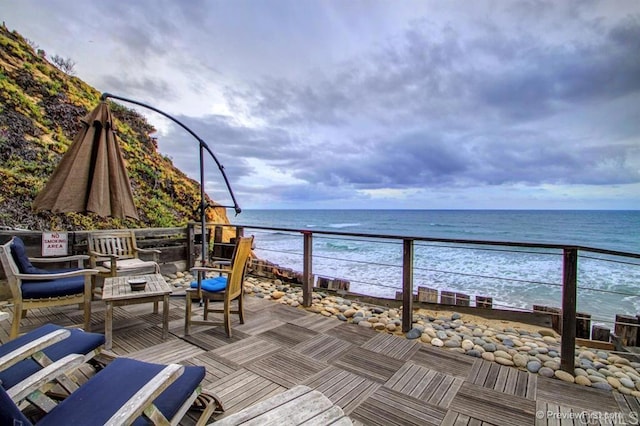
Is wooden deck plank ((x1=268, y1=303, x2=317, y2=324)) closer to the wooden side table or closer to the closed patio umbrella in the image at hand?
the wooden side table

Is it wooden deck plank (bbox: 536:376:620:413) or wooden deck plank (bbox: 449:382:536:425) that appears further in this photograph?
wooden deck plank (bbox: 536:376:620:413)

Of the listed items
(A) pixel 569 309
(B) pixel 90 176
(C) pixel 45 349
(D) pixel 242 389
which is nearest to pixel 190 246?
(B) pixel 90 176

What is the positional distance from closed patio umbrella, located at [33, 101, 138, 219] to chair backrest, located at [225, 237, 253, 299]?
1.42m

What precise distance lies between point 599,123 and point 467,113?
4802 mm

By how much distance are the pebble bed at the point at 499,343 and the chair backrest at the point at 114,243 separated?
2.28 metres

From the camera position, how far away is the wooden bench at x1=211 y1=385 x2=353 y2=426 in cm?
108

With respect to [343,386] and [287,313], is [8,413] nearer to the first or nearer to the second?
[343,386]

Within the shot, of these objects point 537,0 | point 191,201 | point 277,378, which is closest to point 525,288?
point 537,0

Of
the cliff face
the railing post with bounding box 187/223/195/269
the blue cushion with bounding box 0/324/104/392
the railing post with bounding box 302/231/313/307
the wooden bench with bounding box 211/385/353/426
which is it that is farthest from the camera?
the cliff face

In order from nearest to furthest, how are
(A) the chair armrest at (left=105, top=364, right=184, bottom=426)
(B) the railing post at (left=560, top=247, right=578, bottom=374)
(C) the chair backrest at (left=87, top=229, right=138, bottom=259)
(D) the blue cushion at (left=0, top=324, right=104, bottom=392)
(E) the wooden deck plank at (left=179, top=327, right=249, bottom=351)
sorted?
(A) the chair armrest at (left=105, top=364, right=184, bottom=426) → (D) the blue cushion at (left=0, top=324, right=104, bottom=392) → (B) the railing post at (left=560, top=247, right=578, bottom=374) → (E) the wooden deck plank at (left=179, top=327, right=249, bottom=351) → (C) the chair backrest at (left=87, top=229, right=138, bottom=259)

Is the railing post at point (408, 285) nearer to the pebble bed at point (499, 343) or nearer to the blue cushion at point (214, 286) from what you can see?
the pebble bed at point (499, 343)

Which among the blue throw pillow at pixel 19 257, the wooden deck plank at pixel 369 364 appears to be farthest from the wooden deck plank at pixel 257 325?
the blue throw pillow at pixel 19 257

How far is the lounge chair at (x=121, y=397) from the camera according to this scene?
1.00 metres

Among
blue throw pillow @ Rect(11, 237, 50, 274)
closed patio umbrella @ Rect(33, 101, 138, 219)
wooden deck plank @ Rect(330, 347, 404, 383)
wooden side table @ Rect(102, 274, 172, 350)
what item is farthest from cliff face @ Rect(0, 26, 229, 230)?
wooden deck plank @ Rect(330, 347, 404, 383)
